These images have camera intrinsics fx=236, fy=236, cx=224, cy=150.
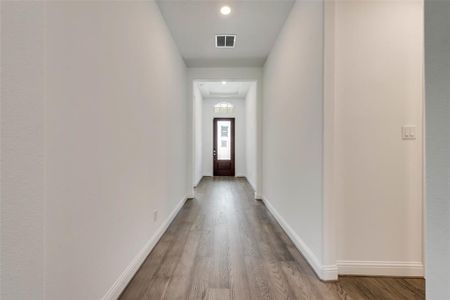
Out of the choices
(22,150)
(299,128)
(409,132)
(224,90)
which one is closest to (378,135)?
(409,132)

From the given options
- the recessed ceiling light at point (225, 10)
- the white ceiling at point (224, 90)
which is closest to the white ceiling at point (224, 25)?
the recessed ceiling light at point (225, 10)

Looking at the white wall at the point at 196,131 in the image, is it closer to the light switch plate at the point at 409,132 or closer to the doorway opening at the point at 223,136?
the doorway opening at the point at 223,136

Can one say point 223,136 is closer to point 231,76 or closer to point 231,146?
point 231,146

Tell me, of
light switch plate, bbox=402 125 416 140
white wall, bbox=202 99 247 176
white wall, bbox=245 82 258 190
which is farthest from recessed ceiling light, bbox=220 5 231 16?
white wall, bbox=202 99 247 176

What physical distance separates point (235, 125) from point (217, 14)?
5.78 meters

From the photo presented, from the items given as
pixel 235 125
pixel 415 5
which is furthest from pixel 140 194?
pixel 235 125

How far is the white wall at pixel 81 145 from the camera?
0.68 meters

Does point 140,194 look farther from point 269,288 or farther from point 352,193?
point 352,193

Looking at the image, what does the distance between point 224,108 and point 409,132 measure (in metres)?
7.02

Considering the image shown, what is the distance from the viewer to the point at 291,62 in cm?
291

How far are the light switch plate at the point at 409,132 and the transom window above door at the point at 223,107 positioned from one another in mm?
6929

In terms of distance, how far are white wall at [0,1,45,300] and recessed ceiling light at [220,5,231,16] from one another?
2.52 meters

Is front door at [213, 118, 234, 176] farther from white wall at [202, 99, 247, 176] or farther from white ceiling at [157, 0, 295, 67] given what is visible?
white ceiling at [157, 0, 295, 67]

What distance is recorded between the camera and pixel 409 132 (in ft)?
6.60
